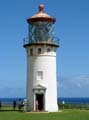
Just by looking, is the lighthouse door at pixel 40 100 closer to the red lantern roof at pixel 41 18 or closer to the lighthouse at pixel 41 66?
the lighthouse at pixel 41 66

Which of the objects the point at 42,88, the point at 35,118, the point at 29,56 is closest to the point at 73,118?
the point at 35,118

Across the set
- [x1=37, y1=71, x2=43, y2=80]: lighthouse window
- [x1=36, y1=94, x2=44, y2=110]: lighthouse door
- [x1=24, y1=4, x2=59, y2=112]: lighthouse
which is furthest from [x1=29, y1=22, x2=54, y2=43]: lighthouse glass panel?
[x1=36, y1=94, x2=44, y2=110]: lighthouse door

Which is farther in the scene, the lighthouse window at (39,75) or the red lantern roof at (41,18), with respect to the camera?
the red lantern roof at (41,18)

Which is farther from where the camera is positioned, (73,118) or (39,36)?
(39,36)

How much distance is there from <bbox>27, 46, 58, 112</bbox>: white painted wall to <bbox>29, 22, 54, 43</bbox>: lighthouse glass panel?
102 cm

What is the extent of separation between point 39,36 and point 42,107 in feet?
26.4

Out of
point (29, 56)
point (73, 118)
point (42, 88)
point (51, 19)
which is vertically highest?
point (51, 19)

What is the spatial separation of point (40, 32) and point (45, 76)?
500 cm

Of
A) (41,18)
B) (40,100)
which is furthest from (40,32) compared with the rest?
(40,100)

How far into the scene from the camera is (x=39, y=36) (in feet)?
146

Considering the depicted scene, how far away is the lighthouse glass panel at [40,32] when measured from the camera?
4456cm

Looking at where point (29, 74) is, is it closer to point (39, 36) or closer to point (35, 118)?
point (39, 36)

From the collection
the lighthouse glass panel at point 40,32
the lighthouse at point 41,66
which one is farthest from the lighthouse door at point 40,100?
the lighthouse glass panel at point 40,32

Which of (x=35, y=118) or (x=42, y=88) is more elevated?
(x=42, y=88)
